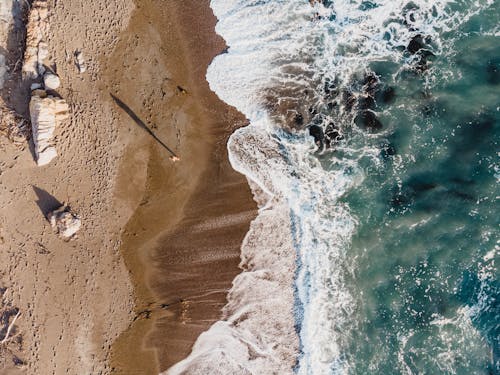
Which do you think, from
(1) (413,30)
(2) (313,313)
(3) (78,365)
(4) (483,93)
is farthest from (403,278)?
(3) (78,365)

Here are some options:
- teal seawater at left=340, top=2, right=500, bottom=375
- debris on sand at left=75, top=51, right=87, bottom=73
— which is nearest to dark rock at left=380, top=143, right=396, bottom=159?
teal seawater at left=340, top=2, right=500, bottom=375

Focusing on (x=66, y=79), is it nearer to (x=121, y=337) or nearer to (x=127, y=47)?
(x=127, y=47)

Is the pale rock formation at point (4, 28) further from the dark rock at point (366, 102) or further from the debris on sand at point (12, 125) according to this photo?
the dark rock at point (366, 102)

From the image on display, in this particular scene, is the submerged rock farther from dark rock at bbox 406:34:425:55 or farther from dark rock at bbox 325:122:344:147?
dark rock at bbox 406:34:425:55

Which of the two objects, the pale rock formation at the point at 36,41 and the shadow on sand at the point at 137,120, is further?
the shadow on sand at the point at 137,120

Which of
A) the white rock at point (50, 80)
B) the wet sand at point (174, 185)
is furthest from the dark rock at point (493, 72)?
the white rock at point (50, 80)

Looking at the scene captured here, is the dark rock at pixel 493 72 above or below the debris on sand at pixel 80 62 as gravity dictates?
below
